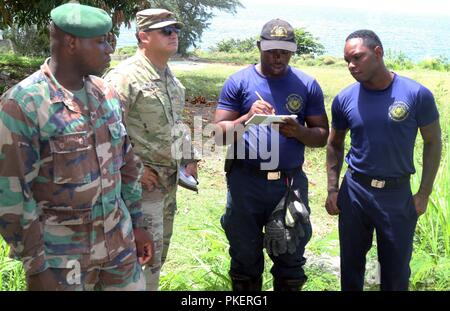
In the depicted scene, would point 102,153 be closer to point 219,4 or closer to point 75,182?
point 75,182

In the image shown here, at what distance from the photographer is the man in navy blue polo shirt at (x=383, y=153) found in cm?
276

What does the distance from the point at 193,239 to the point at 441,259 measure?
1933 millimetres

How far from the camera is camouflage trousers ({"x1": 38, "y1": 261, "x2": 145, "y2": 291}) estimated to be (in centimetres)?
202

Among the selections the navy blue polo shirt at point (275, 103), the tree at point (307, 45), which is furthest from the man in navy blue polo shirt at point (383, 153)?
the tree at point (307, 45)

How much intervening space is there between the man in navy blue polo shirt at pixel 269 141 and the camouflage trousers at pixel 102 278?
3.03 feet

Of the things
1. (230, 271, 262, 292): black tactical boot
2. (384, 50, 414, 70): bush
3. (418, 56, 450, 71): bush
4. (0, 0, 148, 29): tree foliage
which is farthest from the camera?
(384, 50, 414, 70): bush

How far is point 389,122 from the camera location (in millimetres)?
2750

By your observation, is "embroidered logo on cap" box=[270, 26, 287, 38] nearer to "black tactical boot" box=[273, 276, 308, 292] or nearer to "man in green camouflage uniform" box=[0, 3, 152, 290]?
"man in green camouflage uniform" box=[0, 3, 152, 290]

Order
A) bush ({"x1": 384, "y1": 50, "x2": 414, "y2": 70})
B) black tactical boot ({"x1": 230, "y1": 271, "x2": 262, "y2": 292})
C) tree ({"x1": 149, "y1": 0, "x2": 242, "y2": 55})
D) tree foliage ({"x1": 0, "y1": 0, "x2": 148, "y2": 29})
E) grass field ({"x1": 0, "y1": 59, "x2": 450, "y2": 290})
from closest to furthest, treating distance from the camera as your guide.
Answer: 1. black tactical boot ({"x1": 230, "y1": 271, "x2": 262, "y2": 292})
2. grass field ({"x1": 0, "y1": 59, "x2": 450, "y2": 290})
3. tree foliage ({"x1": 0, "y1": 0, "x2": 148, "y2": 29})
4. bush ({"x1": 384, "y1": 50, "x2": 414, "y2": 70})
5. tree ({"x1": 149, "y1": 0, "x2": 242, "y2": 55})

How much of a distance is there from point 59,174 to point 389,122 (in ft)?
5.61

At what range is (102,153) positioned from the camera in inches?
81.0

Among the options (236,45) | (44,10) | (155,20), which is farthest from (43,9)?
(236,45)

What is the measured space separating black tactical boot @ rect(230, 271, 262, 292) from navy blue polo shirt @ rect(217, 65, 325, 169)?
710 mm

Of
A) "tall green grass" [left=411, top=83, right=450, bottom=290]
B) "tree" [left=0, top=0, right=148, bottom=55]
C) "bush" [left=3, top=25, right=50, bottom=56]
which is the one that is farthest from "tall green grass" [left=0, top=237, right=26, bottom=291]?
"bush" [left=3, top=25, right=50, bottom=56]
